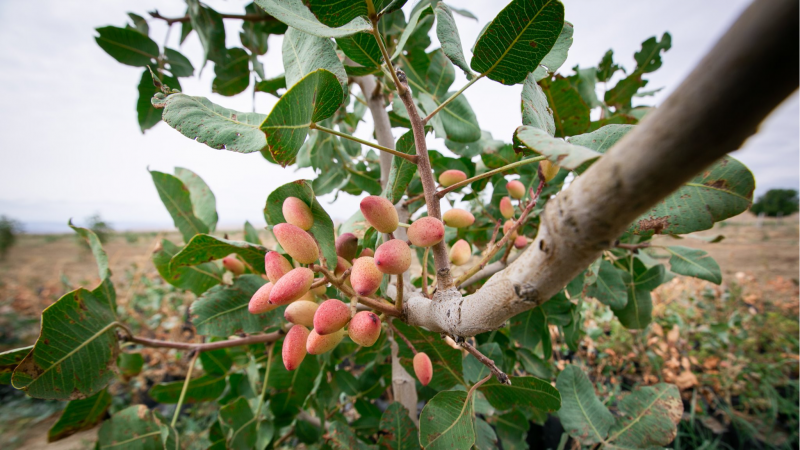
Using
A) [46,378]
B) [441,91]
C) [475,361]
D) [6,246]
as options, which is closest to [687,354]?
[475,361]

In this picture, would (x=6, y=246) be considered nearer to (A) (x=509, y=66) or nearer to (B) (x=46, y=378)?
(B) (x=46, y=378)

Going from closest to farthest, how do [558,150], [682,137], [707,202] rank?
[682,137], [558,150], [707,202]

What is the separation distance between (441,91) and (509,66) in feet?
1.25

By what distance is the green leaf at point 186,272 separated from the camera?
27.8 inches

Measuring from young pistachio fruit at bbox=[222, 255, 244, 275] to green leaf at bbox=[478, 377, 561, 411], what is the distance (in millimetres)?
531

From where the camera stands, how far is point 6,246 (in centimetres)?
645

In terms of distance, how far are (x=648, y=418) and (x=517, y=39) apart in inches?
26.3

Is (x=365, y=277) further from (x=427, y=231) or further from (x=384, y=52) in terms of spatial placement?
(x=384, y=52)

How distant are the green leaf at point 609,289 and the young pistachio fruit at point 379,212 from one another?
569 mm

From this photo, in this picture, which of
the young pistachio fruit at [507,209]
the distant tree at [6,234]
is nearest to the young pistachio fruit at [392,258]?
the young pistachio fruit at [507,209]

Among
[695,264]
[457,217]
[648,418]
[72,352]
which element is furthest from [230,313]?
[695,264]

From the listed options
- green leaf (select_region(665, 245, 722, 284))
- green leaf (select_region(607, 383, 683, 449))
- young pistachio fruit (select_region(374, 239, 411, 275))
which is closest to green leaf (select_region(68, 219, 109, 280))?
young pistachio fruit (select_region(374, 239, 411, 275))

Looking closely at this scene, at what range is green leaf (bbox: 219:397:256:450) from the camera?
0.74 m

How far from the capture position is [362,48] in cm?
44
